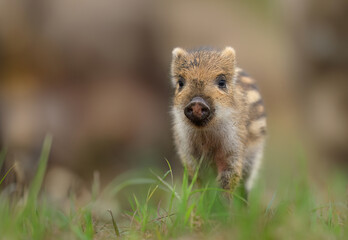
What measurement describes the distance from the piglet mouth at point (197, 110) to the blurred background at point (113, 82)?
13.2 feet

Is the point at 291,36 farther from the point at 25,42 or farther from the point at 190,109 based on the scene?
the point at 190,109

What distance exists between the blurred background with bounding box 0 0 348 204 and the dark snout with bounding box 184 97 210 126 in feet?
13.2

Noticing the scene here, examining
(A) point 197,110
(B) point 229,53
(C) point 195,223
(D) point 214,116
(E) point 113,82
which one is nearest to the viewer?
(C) point 195,223

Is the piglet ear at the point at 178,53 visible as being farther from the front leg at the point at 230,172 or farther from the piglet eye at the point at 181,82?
the front leg at the point at 230,172

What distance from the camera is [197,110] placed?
3.82 meters

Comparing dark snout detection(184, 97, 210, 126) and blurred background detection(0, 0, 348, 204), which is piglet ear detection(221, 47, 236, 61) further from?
blurred background detection(0, 0, 348, 204)

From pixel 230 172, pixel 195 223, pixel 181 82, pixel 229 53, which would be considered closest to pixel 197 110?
pixel 181 82

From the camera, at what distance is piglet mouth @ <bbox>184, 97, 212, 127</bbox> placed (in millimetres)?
3818

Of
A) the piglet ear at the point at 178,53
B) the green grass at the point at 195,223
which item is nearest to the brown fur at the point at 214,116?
the piglet ear at the point at 178,53

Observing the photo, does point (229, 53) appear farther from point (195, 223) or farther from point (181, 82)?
point (195, 223)

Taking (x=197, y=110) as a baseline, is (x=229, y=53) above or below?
above

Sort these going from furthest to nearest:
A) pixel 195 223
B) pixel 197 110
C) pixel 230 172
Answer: pixel 230 172 → pixel 197 110 → pixel 195 223

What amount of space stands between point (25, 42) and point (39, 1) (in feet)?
2.49

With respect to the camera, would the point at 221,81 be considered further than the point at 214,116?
Yes
